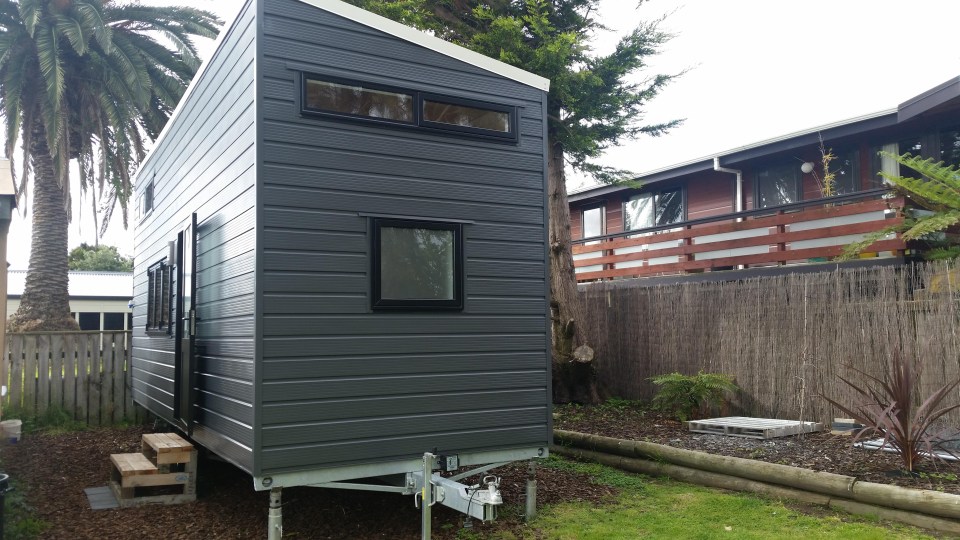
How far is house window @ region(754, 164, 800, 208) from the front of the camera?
1342 cm

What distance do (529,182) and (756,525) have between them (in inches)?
118

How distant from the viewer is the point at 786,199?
13.6 m

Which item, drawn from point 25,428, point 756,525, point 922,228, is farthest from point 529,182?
point 25,428

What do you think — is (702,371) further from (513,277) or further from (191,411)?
(191,411)

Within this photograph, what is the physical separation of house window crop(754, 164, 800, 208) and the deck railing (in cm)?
121

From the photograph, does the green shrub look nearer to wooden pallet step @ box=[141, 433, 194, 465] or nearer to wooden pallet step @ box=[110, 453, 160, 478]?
wooden pallet step @ box=[141, 433, 194, 465]

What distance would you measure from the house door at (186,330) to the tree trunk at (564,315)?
5.30m

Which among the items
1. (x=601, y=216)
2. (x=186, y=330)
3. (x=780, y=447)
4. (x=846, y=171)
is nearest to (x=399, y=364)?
(x=186, y=330)

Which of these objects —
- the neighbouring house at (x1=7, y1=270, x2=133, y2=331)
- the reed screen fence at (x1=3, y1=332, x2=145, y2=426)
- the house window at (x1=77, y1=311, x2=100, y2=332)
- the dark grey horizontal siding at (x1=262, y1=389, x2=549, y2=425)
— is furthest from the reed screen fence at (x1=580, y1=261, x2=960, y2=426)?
the house window at (x1=77, y1=311, x2=100, y2=332)

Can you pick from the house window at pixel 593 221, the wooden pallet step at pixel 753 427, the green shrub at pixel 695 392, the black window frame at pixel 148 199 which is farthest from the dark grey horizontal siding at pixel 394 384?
the house window at pixel 593 221

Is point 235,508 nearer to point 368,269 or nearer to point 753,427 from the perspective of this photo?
point 368,269

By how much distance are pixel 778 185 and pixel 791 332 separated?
6177 mm

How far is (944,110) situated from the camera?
10672 millimetres

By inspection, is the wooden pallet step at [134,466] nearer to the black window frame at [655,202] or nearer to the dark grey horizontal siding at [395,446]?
the dark grey horizontal siding at [395,446]
